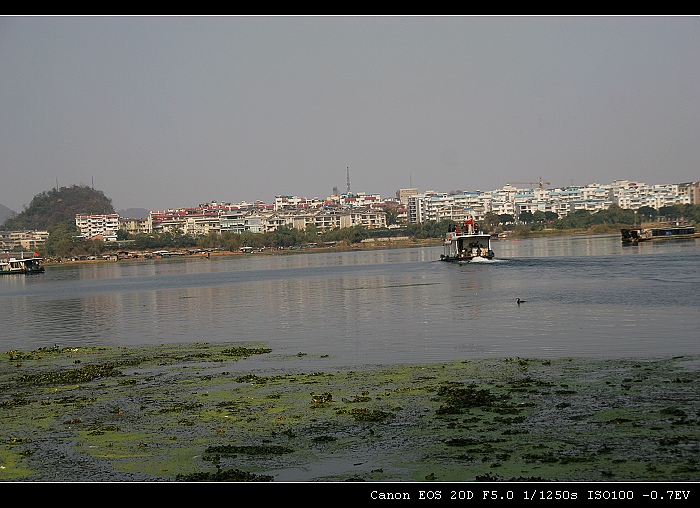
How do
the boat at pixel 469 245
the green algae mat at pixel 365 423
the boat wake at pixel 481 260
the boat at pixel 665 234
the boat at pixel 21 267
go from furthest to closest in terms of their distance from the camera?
the boat at pixel 21 267, the boat at pixel 665 234, the boat at pixel 469 245, the boat wake at pixel 481 260, the green algae mat at pixel 365 423

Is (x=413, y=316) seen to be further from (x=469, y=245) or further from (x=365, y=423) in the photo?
(x=469, y=245)

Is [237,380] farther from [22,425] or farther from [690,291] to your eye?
[690,291]

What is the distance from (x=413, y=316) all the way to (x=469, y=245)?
151 feet

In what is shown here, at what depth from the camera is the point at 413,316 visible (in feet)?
104

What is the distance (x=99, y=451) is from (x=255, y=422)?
2.55 m

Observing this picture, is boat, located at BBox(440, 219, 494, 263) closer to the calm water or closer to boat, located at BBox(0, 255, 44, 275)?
the calm water

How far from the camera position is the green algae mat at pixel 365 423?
35.0 feet

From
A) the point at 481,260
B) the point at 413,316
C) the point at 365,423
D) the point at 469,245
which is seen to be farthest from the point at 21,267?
the point at 365,423

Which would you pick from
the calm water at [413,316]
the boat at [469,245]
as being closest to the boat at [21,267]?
the calm water at [413,316]

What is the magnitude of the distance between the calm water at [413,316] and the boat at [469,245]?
49.8 ft

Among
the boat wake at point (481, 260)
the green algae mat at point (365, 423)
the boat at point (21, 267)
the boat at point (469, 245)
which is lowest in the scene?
the boat at point (21, 267)

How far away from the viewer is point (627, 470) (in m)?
9.91

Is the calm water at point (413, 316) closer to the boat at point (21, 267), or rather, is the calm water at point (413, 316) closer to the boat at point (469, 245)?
the boat at point (469, 245)
